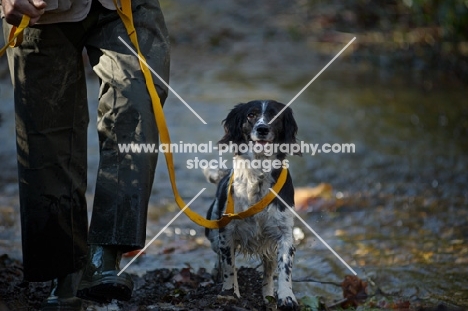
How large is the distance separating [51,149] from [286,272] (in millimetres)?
1420

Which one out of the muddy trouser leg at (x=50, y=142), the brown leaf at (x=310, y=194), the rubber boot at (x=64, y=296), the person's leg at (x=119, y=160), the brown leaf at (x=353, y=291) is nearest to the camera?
the person's leg at (x=119, y=160)

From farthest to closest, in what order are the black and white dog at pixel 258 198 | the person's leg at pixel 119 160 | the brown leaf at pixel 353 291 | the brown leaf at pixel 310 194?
the brown leaf at pixel 310 194 < the brown leaf at pixel 353 291 < the black and white dog at pixel 258 198 < the person's leg at pixel 119 160

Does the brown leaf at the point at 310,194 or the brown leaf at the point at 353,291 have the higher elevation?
the brown leaf at the point at 310,194

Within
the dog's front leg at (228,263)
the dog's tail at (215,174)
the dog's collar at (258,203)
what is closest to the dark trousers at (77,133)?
the dog's collar at (258,203)

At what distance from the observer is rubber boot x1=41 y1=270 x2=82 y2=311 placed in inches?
179

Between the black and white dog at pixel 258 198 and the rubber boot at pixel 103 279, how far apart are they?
771 millimetres

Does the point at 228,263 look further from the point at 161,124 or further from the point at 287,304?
the point at 161,124

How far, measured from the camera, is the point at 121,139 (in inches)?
170

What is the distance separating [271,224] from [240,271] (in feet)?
2.93

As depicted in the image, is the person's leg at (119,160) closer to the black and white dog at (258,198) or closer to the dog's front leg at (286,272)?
the black and white dog at (258,198)

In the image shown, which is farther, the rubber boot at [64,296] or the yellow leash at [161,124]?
the rubber boot at [64,296]

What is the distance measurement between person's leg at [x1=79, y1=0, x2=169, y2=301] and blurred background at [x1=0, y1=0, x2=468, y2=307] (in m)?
1.68

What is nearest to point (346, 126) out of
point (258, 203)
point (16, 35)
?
point (258, 203)

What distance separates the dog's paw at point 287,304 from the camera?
451 centimetres
